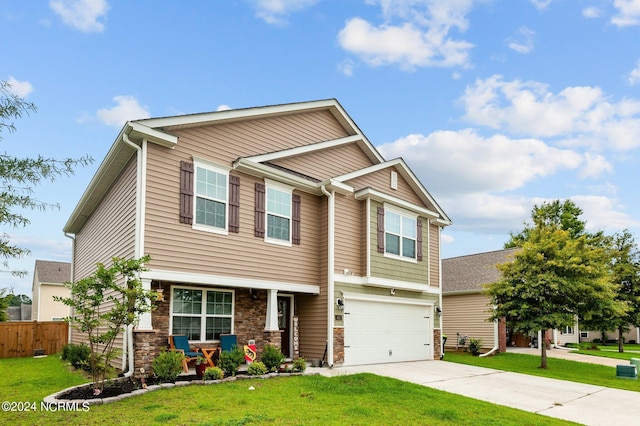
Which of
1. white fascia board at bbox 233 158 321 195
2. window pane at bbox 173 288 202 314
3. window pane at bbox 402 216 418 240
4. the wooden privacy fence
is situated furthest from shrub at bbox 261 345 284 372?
the wooden privacy fence

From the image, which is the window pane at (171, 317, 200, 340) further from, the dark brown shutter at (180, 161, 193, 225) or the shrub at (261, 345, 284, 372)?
the dark brown shutter at (180, 161, 193, 225)

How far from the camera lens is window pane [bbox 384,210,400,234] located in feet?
54.0

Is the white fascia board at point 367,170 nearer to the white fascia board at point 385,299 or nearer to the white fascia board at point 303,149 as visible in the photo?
the white fascia board at point 303,149

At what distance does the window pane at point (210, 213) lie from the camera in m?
12.3

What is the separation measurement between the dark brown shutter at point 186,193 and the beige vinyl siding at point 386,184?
219 inches

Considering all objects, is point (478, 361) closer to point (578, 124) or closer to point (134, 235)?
point (578, 124)

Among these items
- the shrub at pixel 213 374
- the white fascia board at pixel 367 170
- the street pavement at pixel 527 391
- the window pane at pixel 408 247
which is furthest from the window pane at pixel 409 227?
the shrub at pixel 213 374

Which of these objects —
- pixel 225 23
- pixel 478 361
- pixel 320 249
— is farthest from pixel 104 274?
Result: pixel 478 361

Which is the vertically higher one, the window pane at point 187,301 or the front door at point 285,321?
the window pane at point 187,301

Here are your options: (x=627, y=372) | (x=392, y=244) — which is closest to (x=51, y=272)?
(x=392, y=244)

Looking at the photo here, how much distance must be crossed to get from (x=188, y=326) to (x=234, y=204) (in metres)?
3.35

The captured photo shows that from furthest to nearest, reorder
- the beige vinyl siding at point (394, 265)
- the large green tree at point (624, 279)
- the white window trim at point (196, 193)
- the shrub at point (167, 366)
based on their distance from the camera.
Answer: the large green tree at point (624, 279)
the beige vinyl siding at point (394, 265)
the white window trim at point (196, 193)
the shrub at point (167, 366)

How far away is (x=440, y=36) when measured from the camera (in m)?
16.6

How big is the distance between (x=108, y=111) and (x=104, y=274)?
1207cm
